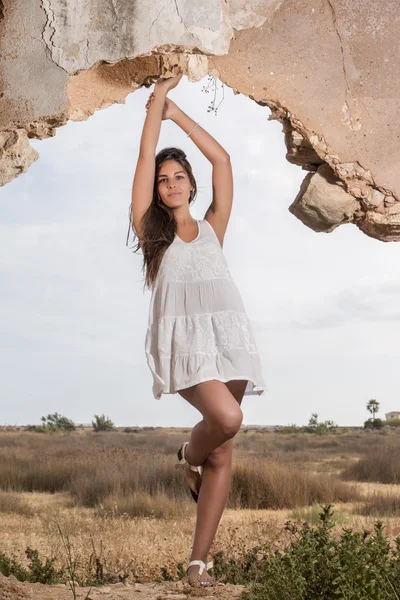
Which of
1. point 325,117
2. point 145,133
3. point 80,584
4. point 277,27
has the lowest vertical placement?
point 80,584

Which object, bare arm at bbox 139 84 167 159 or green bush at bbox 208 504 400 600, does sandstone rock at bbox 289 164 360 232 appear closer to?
bare arm at bbox 139 84 167 159

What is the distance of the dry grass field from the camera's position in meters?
6.81

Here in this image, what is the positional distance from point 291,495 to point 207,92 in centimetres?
595

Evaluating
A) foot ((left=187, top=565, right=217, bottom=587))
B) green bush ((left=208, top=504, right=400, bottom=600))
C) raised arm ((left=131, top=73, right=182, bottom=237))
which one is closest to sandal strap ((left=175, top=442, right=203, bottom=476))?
foot ((left=187, top=565, right=217, bottom=587))

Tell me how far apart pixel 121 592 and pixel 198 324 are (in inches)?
62.4

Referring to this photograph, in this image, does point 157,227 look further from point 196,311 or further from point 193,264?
point 196,311

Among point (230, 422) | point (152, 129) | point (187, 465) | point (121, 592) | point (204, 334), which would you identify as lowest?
point (121, 592)

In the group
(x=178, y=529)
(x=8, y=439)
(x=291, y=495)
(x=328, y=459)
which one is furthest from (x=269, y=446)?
(x=178, y=529)

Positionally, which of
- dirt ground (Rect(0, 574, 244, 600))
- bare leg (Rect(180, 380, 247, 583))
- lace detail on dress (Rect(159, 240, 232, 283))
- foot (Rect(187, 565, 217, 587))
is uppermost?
lace detail on dress (Rect(159, 240, 232, 283))

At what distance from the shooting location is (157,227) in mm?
4793

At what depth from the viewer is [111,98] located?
5.16 meters

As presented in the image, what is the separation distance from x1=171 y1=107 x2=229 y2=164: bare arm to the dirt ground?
2.31 metres

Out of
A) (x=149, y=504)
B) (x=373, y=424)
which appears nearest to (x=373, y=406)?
(x=373, y=424)

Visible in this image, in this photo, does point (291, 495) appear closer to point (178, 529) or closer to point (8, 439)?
point (178, 529)
